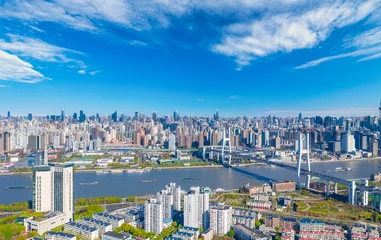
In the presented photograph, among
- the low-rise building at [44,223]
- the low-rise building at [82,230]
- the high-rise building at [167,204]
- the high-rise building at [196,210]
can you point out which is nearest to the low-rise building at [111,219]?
the low-rise building at [82,230]

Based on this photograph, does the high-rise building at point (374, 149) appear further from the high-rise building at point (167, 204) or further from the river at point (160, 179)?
the high-rise building at point (167, 204)

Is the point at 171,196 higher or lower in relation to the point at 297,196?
higher

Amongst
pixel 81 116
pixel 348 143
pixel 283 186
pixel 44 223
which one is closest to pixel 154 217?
pixel 44 223

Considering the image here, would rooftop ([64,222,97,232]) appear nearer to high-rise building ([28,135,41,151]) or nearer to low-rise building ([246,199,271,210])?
low-rise building ([246,199,271,210])

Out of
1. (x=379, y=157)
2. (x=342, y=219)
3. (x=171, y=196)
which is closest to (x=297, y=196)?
(x=342, y=219)

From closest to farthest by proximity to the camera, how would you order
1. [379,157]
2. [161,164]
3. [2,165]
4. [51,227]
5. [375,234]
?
[375,234] → [51,227] → [2,165] → [161,164] → [379,157]

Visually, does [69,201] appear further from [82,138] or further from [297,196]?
[82,138]
